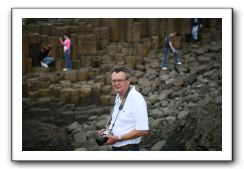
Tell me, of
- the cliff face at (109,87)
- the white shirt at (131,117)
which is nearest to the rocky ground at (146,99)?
the cliff face at (109,87)

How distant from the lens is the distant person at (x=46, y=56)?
332 inches

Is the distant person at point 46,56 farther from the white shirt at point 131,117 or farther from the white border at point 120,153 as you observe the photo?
the white shirt at point 131,117

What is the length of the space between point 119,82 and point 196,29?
843 millimetres

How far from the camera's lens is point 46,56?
843 cm

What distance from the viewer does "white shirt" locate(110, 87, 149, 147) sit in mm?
Answer: 8195

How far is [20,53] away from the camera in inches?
328

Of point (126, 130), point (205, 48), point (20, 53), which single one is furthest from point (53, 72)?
point (205, 48)

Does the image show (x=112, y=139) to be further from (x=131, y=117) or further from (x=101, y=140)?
(x=131, y=117)

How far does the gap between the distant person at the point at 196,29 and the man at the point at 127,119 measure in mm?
748

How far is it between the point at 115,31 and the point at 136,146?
1.05 meters

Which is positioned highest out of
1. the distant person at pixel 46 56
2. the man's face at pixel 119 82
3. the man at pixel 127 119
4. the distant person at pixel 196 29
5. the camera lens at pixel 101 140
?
the distant person at pixel 196 29

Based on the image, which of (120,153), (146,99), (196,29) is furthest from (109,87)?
(196,29)

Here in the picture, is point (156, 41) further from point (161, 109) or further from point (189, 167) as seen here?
point (189, 167)

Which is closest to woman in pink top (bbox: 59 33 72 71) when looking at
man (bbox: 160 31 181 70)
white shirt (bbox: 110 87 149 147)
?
white shirt (bbox: 110 87 149 147)
